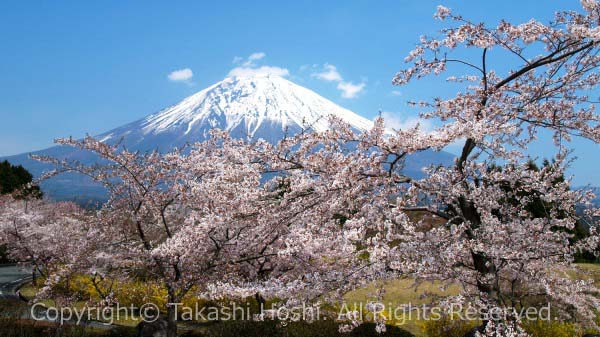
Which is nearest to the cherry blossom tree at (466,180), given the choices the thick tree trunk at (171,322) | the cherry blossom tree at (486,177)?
the cherry blossom tree at (486,177)

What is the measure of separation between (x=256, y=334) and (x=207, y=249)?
1.74 m

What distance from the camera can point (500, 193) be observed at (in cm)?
543

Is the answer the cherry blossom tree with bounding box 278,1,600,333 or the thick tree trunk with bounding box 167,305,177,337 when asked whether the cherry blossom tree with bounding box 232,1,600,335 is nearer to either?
the cherry blossom tree with bounding box 278,1,600,333

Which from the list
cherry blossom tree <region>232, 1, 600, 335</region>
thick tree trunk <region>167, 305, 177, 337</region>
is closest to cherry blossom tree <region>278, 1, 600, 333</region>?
cherry blossom tree <region>232, 1, 600, 335</region>

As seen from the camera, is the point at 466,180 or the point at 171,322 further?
the point at 171,322

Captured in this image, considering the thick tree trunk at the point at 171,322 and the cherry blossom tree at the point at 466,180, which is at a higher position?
the cherry blossom tree at the point at 466,180

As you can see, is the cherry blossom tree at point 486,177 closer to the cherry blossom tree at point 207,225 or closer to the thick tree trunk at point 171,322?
the cherry blossom tree at point 207,225

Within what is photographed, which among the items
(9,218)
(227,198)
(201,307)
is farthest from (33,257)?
(227,198)

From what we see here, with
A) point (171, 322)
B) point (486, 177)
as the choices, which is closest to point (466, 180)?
point (486, 177)

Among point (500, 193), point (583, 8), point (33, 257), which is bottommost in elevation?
point (33, 257)

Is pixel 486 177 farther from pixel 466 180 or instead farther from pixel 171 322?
pixel 171 322

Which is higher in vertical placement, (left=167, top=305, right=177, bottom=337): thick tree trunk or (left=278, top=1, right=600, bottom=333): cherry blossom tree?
(left=278, top=1, right=600, bottom=333): cherry blossom tree

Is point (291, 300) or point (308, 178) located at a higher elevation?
point (308, 178)

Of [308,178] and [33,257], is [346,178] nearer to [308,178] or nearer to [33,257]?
[308,178]
